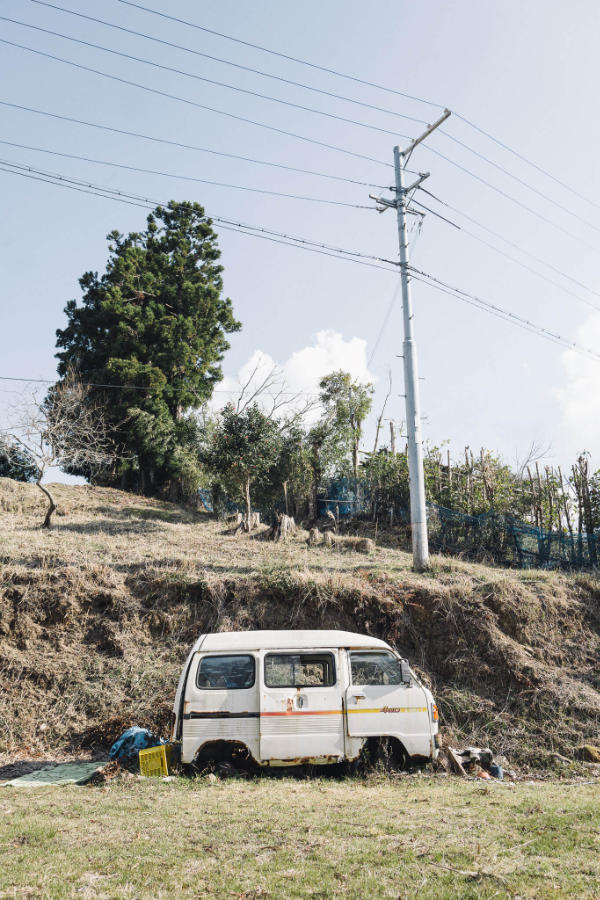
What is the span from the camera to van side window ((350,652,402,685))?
8.34m

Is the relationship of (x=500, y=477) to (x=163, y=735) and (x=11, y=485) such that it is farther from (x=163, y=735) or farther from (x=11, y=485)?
(x=11, y=485)

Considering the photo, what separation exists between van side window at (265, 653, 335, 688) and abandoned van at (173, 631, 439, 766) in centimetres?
1

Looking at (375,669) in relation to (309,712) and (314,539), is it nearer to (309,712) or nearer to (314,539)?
(309,712)

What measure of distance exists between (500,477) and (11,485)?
18.9 meters

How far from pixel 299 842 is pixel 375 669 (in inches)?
138

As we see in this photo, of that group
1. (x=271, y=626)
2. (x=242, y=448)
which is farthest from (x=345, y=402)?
(x=271, y=626)

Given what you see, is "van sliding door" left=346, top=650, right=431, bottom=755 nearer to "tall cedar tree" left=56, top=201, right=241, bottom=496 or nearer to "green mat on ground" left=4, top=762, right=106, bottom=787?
"green mat on ground" left=4, top=762, right=106, bottom=787

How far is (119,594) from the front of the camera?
12297 millimetres

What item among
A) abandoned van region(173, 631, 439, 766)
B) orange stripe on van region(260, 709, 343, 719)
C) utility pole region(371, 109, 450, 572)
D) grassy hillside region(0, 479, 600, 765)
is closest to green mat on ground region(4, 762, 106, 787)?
grassy hillside region(0, 479, 600, 765)

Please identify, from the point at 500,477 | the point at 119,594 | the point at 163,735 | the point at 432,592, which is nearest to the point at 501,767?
the point at 432,592

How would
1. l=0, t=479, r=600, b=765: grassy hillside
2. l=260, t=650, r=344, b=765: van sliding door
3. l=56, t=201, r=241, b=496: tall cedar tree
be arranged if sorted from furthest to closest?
l=56, t=201, r=241, b=496: tall cedar tree → l=0, t=479, r=600, b=765: grassy hillside → l=260, t=650, r=344, b=765: van sliding door

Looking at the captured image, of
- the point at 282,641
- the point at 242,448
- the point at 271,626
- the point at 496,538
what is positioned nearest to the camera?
the point at 282,641

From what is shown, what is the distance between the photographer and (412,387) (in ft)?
49.0

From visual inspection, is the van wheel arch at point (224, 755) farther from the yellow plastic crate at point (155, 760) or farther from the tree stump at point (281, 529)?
the tree stump at point (281, 529)
